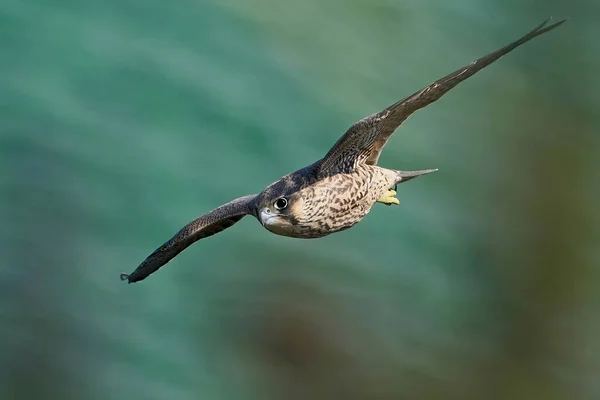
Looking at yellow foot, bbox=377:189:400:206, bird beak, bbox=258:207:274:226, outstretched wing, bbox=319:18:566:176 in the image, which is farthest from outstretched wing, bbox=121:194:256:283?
yellow foot, bbox=377:189:400:206

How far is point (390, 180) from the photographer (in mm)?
4836

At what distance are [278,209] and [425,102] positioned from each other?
30.5 inches

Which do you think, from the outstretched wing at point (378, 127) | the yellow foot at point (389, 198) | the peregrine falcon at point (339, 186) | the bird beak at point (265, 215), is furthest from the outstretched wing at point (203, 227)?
the yellow foot at point (389, 198)

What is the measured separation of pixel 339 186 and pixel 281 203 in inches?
12.9

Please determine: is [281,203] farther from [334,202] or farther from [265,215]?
[334,202]

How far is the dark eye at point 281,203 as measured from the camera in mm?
4215

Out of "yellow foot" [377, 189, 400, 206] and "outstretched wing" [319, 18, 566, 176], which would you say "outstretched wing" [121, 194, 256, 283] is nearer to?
"outstretched wing" [319, 18, 566, 176]

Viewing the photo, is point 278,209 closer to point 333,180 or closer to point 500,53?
point 333,180

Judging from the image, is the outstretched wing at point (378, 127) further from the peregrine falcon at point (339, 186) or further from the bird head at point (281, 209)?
the bird head at point (281, 209)

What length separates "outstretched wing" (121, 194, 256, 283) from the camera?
15.5 feet

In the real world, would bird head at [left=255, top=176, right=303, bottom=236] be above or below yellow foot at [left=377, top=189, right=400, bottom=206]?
below

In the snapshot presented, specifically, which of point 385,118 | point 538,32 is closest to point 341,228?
point 385,118

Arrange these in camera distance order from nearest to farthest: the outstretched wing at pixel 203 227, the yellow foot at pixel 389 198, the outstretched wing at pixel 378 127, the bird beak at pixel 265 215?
the outstretched wing at pixel 378 127 < the bird beak at pixel 265 215 < the outstretched wing at pixel 203 227 < the yellow foot at pixel 389 198

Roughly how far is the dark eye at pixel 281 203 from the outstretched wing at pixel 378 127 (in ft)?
0.91
